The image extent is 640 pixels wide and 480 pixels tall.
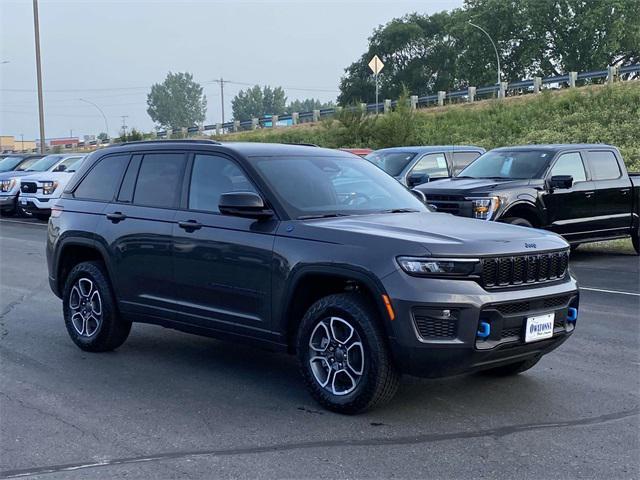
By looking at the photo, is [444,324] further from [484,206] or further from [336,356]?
[484,206]

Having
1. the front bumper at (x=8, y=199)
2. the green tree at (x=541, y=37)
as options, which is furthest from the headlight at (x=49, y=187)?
the green tree at (x=541, y=37)

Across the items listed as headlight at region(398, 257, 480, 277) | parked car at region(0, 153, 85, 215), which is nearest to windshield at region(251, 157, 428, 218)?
headlight at region(398, 257, 480, 277)

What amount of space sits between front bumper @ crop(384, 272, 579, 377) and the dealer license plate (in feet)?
0.52

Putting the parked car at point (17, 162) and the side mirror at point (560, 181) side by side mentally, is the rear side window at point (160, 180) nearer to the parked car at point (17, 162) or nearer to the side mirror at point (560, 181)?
the side mirror at point (560, 181)

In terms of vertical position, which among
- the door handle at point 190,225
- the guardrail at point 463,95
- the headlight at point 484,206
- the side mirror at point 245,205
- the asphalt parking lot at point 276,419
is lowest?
the asphalt parking lot at point 276,419

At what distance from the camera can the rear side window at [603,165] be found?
13336 millimetres

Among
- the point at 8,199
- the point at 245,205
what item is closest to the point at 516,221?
the point at 245,205

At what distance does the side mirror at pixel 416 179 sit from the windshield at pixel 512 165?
4.04ft

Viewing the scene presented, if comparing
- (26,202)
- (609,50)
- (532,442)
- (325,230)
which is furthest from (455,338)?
(609,50)

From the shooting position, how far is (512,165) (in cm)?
1291

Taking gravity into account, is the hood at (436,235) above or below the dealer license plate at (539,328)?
above

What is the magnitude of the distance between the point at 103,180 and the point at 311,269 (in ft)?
9.14

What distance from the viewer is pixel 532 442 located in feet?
15.5

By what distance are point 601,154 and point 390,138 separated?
17413 mm
